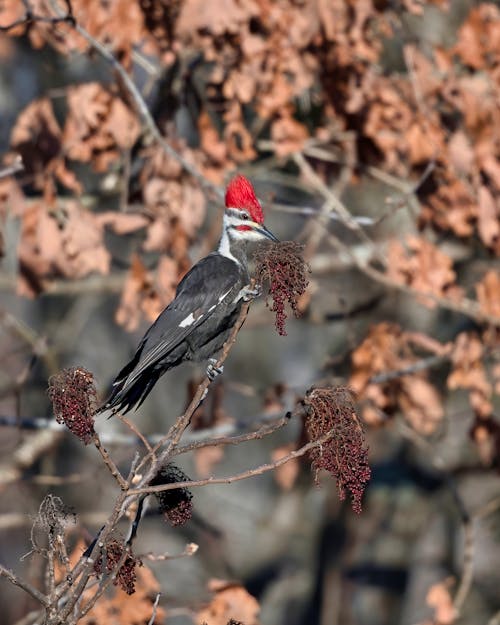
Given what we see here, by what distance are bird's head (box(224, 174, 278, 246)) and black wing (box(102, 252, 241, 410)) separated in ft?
0.49

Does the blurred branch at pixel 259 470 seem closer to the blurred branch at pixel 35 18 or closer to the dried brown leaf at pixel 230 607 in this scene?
the dried brown leaf at pixel 230 607

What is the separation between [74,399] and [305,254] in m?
4.37

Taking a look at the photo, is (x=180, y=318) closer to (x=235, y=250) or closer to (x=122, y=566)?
(x=235, y=250)

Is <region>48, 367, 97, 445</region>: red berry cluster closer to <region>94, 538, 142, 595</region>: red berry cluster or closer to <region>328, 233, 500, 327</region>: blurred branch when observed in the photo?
<region>94, 538, 142, 595</region>: red berry cluster

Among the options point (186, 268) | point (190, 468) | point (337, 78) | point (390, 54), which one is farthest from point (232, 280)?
point (190, 468)

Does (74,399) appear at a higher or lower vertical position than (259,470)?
higher

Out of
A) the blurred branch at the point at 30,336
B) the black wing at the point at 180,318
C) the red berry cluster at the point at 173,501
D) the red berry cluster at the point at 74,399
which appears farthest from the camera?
the blurred branch at the point at 30,336

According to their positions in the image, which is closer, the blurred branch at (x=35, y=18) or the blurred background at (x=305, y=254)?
the blurred branch at (x=35, y=18)

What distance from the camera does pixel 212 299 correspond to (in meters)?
4.54

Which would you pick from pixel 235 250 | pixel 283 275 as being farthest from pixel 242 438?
pixel 235 250

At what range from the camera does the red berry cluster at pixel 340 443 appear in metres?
2.59

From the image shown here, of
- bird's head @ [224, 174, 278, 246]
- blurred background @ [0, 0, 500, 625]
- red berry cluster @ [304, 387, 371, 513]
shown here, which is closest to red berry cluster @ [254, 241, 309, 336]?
red berry cluster @ [304, 387, 371, 513]

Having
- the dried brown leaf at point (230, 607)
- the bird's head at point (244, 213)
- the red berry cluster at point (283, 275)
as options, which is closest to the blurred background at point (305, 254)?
the dried brown leaf at point (230, 607)

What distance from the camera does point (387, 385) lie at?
6.86 metres
